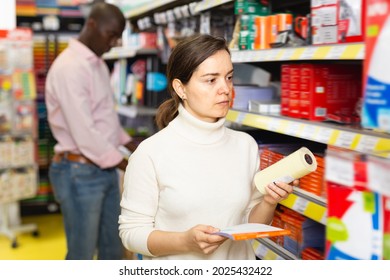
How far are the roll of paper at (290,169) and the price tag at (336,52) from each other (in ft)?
1.24

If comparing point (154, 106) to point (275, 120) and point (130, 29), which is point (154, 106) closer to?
point (130, 29)

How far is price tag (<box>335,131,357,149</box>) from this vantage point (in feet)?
6.10

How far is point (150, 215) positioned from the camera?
189 cm

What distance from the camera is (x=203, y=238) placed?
166cm

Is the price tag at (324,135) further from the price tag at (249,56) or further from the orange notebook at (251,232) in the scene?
the price tag at (249,56)

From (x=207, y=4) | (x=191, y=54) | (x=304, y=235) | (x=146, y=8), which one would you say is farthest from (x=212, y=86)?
(x=146, y=8)

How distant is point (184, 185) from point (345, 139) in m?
0.59

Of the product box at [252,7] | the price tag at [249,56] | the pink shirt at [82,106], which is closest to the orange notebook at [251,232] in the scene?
the price tag at [249,56]

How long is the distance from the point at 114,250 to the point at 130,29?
2337 mm

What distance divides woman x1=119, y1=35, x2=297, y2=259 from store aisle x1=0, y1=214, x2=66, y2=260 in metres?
3.21

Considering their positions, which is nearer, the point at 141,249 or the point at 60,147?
the point at 141,249

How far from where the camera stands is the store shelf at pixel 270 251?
2.54 metres

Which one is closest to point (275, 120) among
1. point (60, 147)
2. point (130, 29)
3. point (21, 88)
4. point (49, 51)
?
point (60, 147)

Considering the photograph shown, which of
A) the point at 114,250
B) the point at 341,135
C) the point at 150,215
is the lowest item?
the point at 114,250
